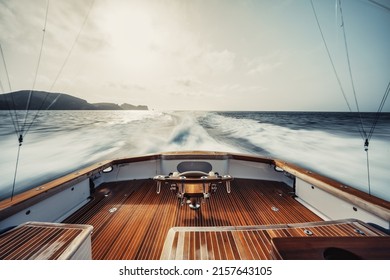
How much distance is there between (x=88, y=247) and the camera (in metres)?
1.16

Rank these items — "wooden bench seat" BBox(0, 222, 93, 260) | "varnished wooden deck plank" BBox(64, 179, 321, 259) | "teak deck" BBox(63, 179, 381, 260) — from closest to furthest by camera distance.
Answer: "wooden bench seat" BBox(0, 222, 93, 260), "teak deck" BBox(63, 179, 381, 260), "varnished wooden deck plank" BBox(64, 179, 321, 259)

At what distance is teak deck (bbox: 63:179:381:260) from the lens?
3.73ft

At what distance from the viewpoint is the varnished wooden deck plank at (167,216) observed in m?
1.46

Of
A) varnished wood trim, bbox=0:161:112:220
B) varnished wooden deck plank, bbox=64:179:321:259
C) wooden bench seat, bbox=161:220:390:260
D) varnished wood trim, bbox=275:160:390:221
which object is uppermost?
varnished wood trim, bbox=0:161:112:220

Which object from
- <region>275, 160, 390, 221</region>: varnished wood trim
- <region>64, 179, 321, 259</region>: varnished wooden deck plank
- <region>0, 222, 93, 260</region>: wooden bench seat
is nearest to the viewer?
<region>0, 222, 93, 260</region>: wooden bench seat

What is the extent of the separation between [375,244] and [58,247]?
5.62 ft

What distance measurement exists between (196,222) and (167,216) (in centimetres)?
39

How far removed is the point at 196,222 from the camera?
197 cm

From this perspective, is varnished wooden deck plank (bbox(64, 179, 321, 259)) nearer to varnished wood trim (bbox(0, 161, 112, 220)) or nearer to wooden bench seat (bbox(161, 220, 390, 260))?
wooden bench seat (bbox(161, 220, 390, 260))

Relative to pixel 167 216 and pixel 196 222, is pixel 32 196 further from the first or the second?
pixel 196 222

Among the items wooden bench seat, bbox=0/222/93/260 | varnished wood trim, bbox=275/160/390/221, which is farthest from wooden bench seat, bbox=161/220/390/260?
wooden bench seat, bbox=0/222/93/260

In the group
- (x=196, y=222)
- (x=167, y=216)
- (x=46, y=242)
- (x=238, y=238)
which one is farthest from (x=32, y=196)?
(x=238, y=238)

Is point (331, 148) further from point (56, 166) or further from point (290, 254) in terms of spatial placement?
point (56, 166)

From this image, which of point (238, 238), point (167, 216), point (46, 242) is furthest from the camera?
point (167, 216)
